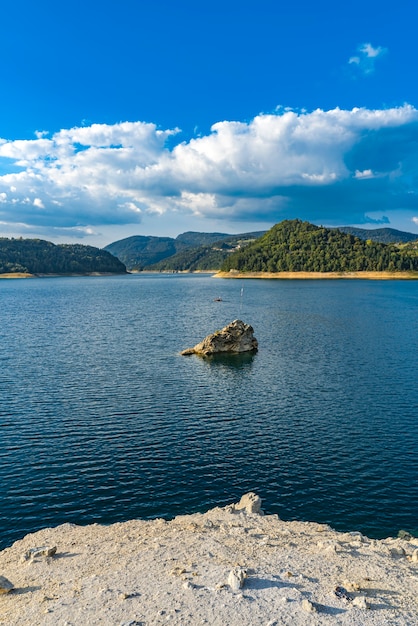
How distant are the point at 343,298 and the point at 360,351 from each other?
103297mm

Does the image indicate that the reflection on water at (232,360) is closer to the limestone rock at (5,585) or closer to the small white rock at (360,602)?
the small white rock at (360,602)

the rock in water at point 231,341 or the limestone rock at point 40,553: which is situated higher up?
the rock in water at point 231,341

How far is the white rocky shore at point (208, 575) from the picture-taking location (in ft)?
57.3

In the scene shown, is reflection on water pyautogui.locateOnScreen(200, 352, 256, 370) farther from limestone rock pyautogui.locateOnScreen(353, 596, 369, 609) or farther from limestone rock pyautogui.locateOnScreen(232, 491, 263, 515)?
limestone rock pyautogui.locateOnScreen(353, 596, 369, 609)

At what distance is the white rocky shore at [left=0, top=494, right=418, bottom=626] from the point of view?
687 inches

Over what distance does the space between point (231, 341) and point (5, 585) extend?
6242cm

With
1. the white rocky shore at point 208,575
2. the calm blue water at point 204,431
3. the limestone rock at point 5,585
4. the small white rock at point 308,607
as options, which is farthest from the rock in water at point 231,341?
A: the small white rock at point 308,607

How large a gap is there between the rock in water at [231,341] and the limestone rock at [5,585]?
192 ft

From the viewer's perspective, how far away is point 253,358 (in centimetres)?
7531

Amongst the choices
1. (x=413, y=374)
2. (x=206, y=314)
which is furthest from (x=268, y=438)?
(x=206, y=314)

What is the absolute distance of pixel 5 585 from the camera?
1950cm

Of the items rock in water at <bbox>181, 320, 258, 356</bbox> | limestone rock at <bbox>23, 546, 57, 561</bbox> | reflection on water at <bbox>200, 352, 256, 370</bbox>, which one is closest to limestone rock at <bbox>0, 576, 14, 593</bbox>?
limestone rock at <bbox>23, 546, 57, 561</bbox>

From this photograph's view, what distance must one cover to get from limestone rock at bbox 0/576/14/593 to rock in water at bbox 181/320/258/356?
192ft

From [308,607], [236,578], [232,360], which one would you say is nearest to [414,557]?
[308,607]
